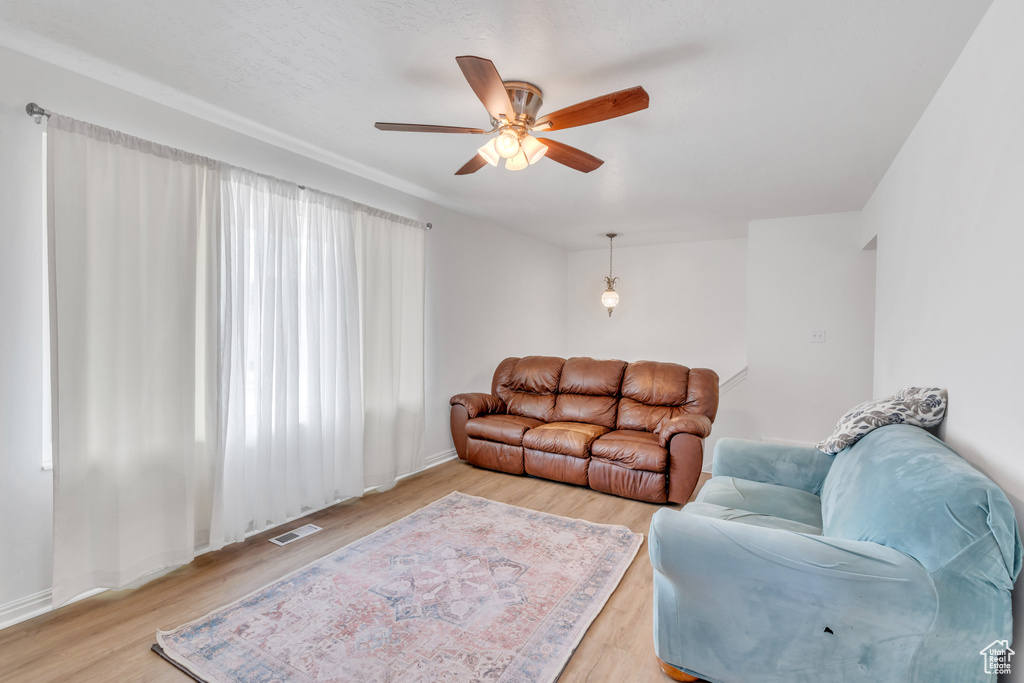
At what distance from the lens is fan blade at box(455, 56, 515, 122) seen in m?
1.62

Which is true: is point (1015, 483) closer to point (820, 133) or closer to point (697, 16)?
point (697, 16)

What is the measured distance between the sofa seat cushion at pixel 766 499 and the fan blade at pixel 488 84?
2.03 m

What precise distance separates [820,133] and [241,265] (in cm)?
345

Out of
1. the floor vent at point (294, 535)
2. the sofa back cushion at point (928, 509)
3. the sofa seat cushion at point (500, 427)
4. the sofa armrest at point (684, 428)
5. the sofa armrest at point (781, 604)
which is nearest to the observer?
the sofa back cushion at point (928, 509)

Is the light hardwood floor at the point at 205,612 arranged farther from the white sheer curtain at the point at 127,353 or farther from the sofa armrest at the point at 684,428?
the sofa armrest at the point at 684,428

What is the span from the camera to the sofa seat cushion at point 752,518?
184 cm

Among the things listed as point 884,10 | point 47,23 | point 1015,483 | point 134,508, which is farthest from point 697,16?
point 134,508

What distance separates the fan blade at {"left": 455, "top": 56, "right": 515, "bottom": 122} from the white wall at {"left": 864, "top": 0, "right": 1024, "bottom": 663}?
1.64 m

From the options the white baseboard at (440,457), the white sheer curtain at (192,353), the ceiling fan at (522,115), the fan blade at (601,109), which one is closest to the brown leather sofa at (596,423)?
the white baseboard at (440,457)

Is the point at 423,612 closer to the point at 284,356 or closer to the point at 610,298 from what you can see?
the point at 284,356

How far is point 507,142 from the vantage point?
2084 millimetres

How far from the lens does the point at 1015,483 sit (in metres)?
1.30

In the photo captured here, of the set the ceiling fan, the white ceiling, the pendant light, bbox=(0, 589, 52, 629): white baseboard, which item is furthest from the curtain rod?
the pendant light

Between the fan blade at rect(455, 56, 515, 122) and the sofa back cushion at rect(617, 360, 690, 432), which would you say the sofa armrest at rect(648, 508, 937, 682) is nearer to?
the fan blade at rect(455, 56, 515, 122)
